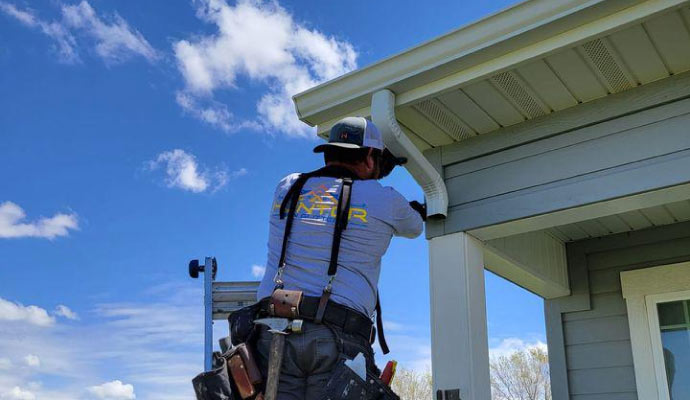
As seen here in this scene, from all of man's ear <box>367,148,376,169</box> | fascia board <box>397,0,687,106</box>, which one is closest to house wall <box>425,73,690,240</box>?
fascia board <box>397,0,687,106</box>

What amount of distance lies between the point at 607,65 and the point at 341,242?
153cm

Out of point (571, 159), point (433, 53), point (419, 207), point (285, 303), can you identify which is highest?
point (433, 53)

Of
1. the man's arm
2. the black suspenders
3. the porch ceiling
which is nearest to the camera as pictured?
the black suspenders

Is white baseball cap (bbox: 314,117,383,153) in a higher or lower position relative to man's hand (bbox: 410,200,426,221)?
lower

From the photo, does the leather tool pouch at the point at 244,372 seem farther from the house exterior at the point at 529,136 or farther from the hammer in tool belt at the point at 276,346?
the house exterior at the point at 529,136

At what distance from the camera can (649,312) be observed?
158 inches

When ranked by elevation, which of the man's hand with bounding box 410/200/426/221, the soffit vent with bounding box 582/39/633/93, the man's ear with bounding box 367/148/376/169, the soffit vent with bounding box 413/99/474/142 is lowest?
the man's ear with bounding box 367/148/376/169

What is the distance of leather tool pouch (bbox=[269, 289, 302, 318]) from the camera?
77.3 inches

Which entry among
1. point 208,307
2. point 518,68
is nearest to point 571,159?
point 518,68

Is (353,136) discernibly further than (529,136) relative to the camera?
No

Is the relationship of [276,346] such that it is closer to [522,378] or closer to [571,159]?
[571,159]

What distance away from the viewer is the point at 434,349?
315cm

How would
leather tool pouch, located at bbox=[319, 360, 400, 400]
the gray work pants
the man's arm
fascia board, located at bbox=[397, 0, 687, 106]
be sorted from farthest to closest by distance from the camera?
fascia board, located at bbox=[397, 0, 687, 106], the man's arm, the gray work pants, leather tool pouch, located at bbox=[319, 360, 400, 400]

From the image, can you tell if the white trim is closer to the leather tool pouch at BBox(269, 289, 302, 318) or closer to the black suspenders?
the black suspenders
